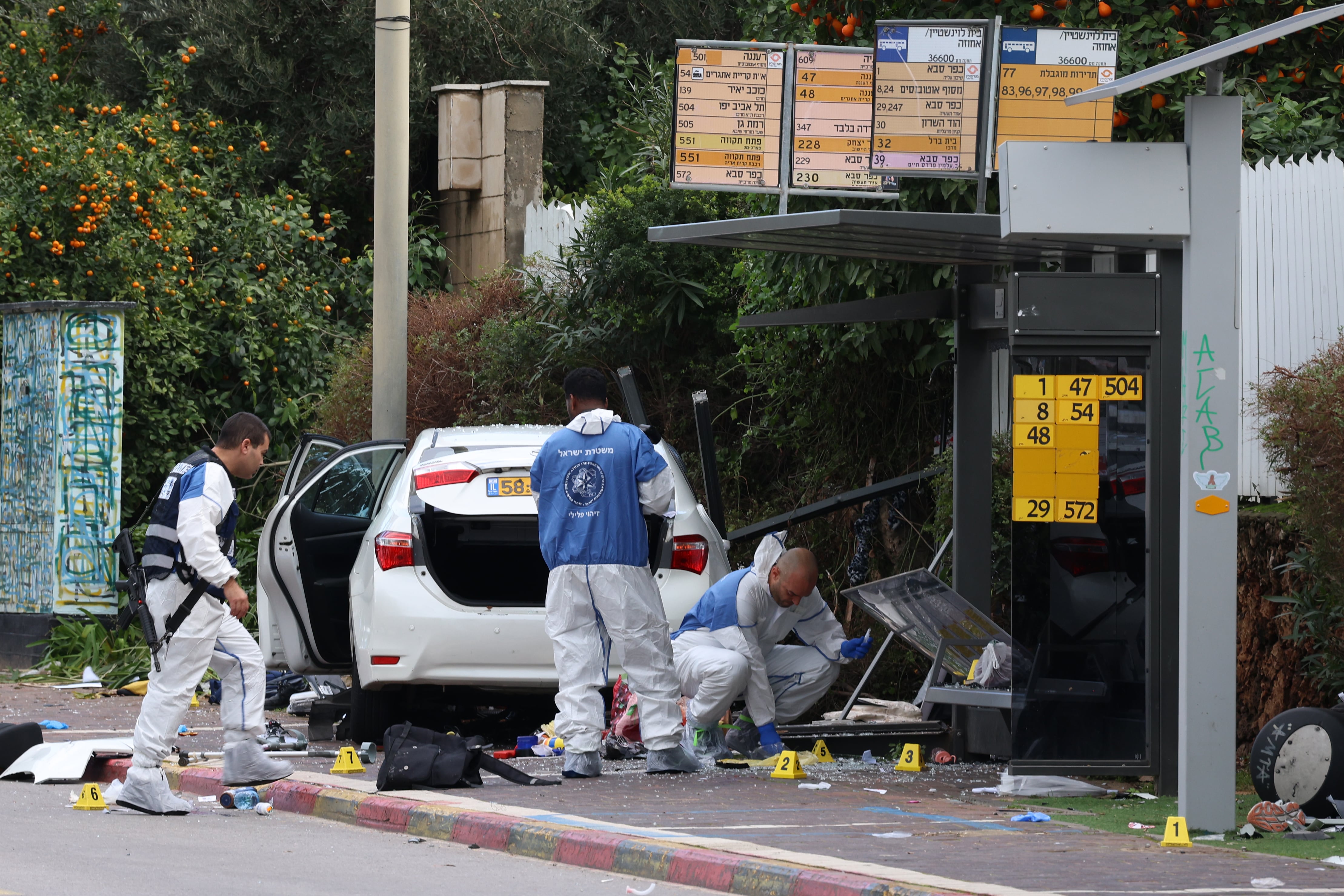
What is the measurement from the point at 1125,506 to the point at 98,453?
9.31 m

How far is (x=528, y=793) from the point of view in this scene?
7.84 m

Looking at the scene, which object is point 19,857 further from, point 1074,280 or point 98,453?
point 98,453

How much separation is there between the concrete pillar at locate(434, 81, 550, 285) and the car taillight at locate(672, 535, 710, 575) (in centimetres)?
872

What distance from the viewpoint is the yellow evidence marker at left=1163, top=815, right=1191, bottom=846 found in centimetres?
641

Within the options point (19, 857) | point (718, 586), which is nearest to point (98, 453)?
point (718, 586)

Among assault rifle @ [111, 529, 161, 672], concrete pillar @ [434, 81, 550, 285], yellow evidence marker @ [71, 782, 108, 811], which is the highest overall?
concrete pillar @ [434, 81, 550, 285]

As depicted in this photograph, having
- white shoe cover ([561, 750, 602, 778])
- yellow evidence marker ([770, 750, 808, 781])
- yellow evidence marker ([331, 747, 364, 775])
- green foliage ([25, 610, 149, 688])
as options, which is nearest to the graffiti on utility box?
green foliage ([25, 610, 149, 688])

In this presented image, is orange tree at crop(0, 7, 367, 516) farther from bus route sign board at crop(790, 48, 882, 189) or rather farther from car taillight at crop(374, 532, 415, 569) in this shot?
bus route sign board at crop(790, 48, 882, 189)

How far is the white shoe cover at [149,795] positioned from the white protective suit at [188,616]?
0.14ft

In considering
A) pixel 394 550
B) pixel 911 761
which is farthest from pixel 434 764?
pixel 911 761

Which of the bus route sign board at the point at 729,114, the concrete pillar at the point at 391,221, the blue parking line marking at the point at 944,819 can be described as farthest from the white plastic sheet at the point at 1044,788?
the concrete pillar at the point at 391,221

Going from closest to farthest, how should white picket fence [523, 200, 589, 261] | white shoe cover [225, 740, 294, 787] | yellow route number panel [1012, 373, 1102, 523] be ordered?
1. yellow route number panel [1012, 373, 1102, 523]
2. white shoe cover [225, 740, 294, 787]
3. white picket fence [523, 200, 589, 261]

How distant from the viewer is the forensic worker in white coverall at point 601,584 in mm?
8289

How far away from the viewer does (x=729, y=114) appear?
9602 mm
